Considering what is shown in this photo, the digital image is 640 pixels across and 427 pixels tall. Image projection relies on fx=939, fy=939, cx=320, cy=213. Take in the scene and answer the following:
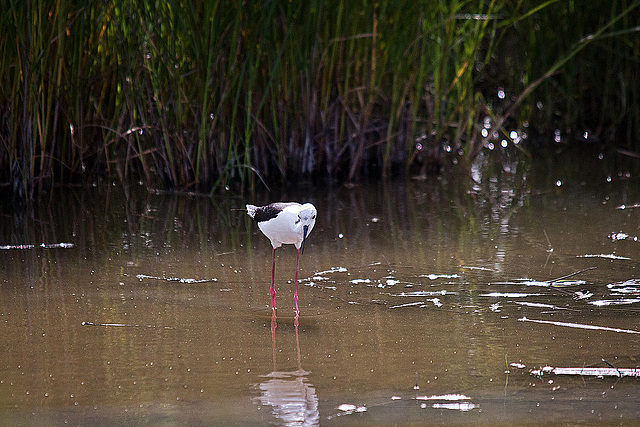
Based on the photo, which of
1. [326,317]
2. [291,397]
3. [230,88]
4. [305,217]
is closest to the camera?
[291,397]

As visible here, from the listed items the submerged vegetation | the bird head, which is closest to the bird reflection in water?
the bird head

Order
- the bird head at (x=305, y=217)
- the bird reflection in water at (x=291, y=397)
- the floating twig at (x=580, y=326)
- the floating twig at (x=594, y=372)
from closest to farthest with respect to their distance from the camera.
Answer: the bird reflection in water at (x=291, y=397), the floating twig at (x=594, y=372), the floating twig at (x=580, y=326), the bird head at (x=305, y=217)

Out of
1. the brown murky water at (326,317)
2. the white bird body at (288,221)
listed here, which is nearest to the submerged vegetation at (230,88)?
the brown murky water at (326,317)

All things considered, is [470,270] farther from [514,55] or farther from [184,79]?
[514,55]

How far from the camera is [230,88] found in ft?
19.5

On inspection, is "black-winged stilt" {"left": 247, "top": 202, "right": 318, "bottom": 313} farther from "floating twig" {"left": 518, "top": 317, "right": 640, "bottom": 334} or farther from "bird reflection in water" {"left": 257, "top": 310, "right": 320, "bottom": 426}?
"floating twig" {"left": 518, "top": 317, "right": 640, "bottom": 334}

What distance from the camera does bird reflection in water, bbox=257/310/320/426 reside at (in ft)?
8.73

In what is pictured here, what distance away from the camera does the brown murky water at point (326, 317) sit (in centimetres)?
276

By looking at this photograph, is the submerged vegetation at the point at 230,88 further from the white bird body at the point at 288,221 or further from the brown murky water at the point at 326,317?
the white bird body at the point at 288,221

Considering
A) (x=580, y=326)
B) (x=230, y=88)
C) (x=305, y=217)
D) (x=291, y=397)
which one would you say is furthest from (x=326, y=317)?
(x=230, y=88)

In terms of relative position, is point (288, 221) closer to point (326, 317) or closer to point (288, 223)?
point (288, 223)

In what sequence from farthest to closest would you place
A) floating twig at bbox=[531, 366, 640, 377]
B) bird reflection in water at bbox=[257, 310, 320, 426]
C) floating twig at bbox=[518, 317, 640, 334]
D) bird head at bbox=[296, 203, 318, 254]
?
bird head at bbox=[296, 203, 318, 254]
floating twig at bbox=[518, 317, 640, 334]
floating twig at bbox=[531, 366, 640, 377]
bird reflection in water at bbox=[257, 310, 320, 426]

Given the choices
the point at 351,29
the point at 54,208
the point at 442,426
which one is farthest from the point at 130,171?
the point at 442,426

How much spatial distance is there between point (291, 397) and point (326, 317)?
84 cm
